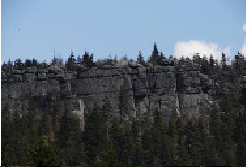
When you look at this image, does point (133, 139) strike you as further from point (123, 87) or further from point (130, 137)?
point (123, 87)

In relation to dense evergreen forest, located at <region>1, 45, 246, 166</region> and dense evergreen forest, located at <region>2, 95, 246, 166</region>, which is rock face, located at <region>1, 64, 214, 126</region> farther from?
dense evergreen forest, located at <region>2, 95, 246, 166</region>

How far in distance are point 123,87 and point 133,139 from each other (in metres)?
26.1

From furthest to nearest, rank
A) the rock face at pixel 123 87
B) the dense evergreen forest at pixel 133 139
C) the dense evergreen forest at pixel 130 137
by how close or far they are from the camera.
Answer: the rock face at pixel 123 87 < the dense evergreen forest at pixel 130 137 < the dense evergreen forest at pixel 133 139

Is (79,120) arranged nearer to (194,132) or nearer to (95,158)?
(95,158)

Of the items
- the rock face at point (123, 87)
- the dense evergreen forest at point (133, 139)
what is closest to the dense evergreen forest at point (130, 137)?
the dense evergreen forest at point (133, 139)

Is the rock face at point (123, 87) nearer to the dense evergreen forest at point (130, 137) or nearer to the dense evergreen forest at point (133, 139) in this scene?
the dense evergreen forest at point (130, 137)

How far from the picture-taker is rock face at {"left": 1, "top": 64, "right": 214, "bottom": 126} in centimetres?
15962

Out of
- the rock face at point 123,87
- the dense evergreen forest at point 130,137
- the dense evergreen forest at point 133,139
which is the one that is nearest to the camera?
the dense evergreen forest at point 133,139

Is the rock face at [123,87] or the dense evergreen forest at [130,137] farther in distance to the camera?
the rock face at [123,87]

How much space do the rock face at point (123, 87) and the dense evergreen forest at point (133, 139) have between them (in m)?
9.24

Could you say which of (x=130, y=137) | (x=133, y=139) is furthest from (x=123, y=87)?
(x=130, y=137)

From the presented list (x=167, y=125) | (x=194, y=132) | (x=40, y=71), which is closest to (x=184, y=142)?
(x=194, y=132)

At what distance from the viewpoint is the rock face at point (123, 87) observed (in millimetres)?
159625

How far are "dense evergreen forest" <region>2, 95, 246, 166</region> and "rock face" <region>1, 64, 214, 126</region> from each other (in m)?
9.24
